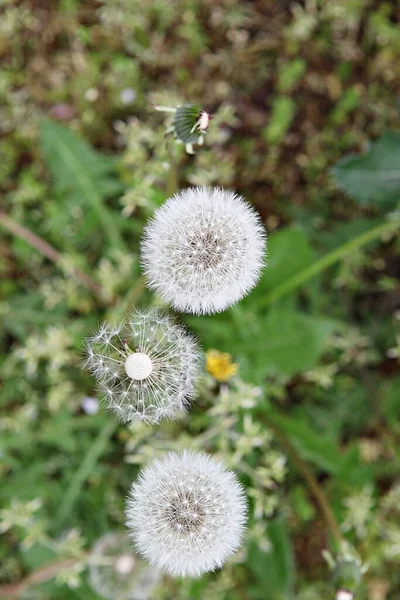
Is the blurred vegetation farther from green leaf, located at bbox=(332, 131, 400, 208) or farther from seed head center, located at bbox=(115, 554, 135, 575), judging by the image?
seed head center, located at bbox=(115, 554, 135, 575)

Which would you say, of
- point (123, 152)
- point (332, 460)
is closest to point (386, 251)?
point (332, 460)

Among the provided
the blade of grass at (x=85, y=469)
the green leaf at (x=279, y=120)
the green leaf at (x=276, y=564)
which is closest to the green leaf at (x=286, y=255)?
the green leaf at (x=279, y=120)

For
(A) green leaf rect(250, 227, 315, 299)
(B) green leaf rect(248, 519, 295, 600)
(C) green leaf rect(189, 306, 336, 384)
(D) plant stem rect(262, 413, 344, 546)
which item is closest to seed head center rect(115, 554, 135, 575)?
(B) green leaf rect(248, 519, 295, 600)

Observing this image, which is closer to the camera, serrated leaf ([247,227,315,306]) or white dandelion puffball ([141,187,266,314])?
white dandelion puffball ([141,187,266,314])

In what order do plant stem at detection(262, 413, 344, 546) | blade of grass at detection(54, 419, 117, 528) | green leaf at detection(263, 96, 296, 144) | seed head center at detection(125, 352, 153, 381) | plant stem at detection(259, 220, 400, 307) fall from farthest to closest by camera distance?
green leaf at detection(263, 96, 296, 144) < blade of grass at detection(54, 419, 117, 528) < plant stem at detection(259, 220, 400, 307) < plant stem at detection(262, 413, 344, 546) < seed head center at detection(125, 352, 153, 381)

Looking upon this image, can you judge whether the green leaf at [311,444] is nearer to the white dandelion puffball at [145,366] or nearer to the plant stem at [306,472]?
the plant stem at [306,472]

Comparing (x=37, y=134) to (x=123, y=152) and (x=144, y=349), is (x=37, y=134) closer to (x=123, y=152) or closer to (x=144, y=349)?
(x=123, y=152)
